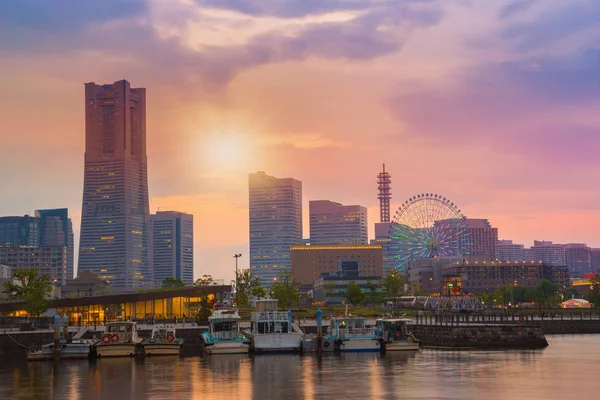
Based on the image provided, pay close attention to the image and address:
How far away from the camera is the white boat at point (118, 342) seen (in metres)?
99.2

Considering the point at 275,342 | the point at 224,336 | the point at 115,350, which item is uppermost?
the point at 224,336

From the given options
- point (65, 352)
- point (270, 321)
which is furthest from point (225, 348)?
point (65, 352)

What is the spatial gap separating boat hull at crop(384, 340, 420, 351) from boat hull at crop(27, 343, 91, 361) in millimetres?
34682

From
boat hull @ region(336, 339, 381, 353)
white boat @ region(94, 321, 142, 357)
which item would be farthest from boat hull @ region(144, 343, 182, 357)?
boat hull @ region(336, 339, 381, 353)

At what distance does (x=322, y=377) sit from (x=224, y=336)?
33.6 meters

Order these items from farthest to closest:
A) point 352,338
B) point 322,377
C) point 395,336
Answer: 1. point 395,336
2. point 352,338
3. point 322,377

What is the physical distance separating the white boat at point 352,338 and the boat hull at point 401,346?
168cm

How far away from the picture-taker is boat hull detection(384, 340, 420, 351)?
10050cm

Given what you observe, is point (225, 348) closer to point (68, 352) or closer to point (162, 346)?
point (162, 346)

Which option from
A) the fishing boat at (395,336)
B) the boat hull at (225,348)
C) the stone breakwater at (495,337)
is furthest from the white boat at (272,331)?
the stone breakwater at (495,337)

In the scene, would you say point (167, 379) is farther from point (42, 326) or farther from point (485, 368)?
point (42, 326)

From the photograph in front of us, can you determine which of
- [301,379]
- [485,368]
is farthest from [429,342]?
[301,379]

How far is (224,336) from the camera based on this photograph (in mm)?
104312

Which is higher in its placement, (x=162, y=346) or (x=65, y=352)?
(x=162, y=346)
